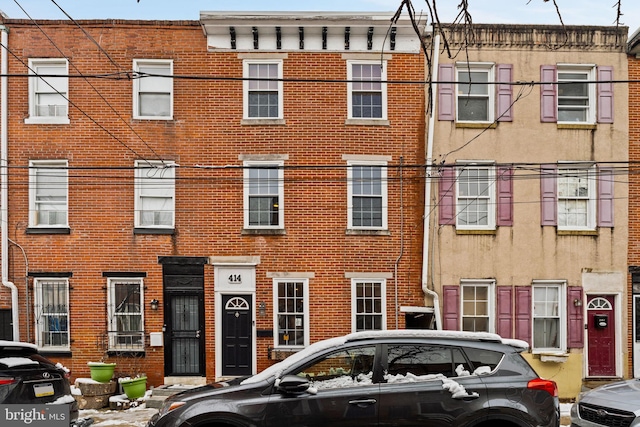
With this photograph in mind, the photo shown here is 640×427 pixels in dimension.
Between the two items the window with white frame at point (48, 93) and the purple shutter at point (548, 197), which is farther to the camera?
the window with white frame at point (48, 93)

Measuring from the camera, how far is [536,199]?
13.1 meters

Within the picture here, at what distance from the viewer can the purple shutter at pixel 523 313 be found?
12969 mm

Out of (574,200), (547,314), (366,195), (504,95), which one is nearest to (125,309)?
(366,195)

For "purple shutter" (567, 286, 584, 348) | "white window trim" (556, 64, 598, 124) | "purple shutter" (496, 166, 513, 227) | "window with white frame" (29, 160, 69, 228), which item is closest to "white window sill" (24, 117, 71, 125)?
"window with white frame" (29, 160, 69, 228)

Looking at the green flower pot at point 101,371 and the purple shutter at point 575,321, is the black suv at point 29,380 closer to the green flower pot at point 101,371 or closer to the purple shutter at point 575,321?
the green flower pot at point 101,371

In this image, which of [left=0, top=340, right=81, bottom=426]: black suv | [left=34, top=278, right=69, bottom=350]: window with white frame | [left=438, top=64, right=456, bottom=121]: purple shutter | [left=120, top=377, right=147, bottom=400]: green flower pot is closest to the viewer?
[left=0, top=340, right=81, bottom=426]: black suv

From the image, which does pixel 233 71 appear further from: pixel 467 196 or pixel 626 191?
pixel 626 191

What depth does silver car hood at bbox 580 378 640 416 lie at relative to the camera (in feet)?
23.0

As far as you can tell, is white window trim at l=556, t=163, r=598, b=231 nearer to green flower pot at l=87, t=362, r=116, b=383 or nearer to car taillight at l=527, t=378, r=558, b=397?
car taillight at l=527, t=378, r=558, b=397

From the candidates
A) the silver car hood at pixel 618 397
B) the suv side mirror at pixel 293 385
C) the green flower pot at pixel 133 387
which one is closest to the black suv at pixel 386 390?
the suv side mirror at pixel 293 385

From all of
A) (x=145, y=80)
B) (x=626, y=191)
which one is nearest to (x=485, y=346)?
(x=626, y=191)

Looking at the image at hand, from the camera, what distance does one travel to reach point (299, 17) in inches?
504

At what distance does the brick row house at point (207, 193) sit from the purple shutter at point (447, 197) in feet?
1.72

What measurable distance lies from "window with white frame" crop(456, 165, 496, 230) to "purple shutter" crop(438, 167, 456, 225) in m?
0.15
